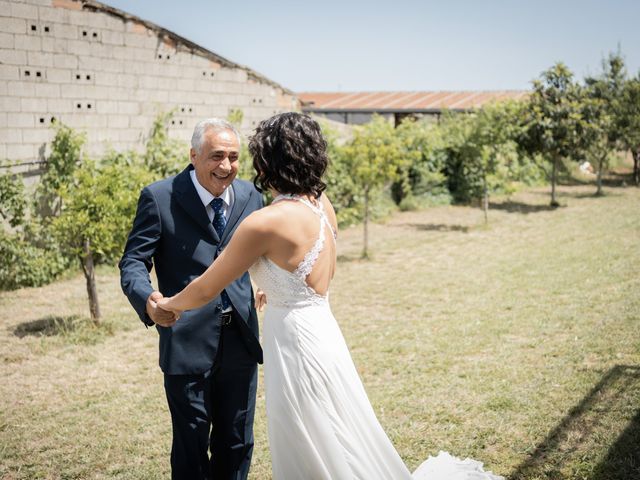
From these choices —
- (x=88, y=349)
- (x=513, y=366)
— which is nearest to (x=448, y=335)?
(x=513, y=366)

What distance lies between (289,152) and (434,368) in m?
4.26

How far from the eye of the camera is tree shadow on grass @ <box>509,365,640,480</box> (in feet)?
13.5

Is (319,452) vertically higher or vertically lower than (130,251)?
lower

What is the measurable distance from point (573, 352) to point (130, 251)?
523 cm

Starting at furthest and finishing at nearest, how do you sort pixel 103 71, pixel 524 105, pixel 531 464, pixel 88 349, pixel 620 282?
pixel 524 105 → pixel 103 71 → pixel 620 282 → pixel 88 349 → pixel 531 464

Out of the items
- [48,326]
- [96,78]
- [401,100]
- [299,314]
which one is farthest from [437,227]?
[299,314]

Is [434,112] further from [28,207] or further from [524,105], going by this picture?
[28,207]

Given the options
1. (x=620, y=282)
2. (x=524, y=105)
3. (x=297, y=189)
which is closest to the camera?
(x=297, y=189)

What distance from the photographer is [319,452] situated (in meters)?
2.87

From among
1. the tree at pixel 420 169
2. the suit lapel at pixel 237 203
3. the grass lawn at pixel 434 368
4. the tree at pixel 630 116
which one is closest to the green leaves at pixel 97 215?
the grass lawn at pixel 434 368

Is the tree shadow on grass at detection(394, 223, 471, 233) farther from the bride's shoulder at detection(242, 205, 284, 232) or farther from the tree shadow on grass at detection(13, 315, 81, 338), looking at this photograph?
the bride's shoulder at detection(242, 205, 284, 232)

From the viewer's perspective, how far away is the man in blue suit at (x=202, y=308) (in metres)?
3.22

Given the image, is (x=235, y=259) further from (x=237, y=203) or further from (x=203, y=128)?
(x=203, y=128)

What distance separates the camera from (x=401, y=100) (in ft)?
92.6
